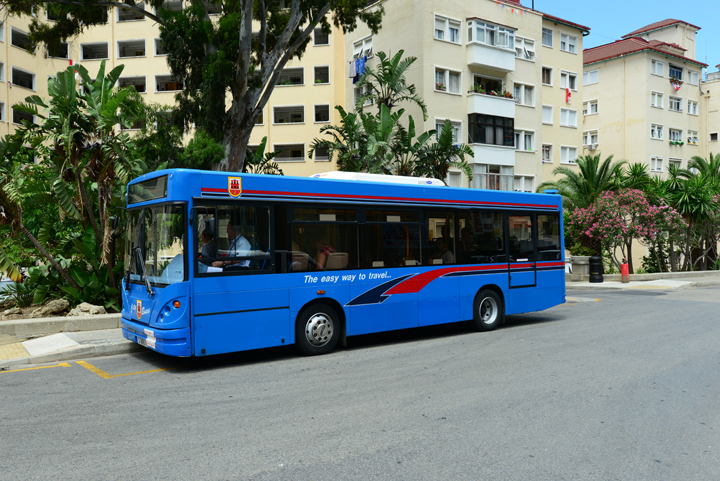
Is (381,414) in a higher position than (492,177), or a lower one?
lower

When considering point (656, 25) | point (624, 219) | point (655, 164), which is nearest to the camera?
point (624, 219)

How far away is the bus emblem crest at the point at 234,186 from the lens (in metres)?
8.76

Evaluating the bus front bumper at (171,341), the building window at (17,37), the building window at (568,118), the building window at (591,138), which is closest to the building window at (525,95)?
the building window at (568,118)

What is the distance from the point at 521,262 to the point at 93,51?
45.3 m

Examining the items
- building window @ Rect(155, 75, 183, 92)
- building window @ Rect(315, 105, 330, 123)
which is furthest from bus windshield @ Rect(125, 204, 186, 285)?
building window @ Rect(155, 75, 183, 92)

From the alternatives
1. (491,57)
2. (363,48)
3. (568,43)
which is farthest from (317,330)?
(568,43)

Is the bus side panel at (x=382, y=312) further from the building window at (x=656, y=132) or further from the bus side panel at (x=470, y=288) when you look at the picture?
the building window at (x=656, y=132)

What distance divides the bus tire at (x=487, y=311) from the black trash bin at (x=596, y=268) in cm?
1485

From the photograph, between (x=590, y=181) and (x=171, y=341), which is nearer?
(x=171, y=341)

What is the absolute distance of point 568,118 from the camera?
142 feet

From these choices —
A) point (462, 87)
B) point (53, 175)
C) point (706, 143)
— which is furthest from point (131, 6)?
point (706, 143)

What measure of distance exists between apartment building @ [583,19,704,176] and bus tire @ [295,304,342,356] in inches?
1799

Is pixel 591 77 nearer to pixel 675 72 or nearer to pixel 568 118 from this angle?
pixel 675 72

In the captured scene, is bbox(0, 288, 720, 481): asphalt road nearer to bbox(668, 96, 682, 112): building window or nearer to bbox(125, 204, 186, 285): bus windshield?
bbox(125, 204, 186, 285): bus windshield
